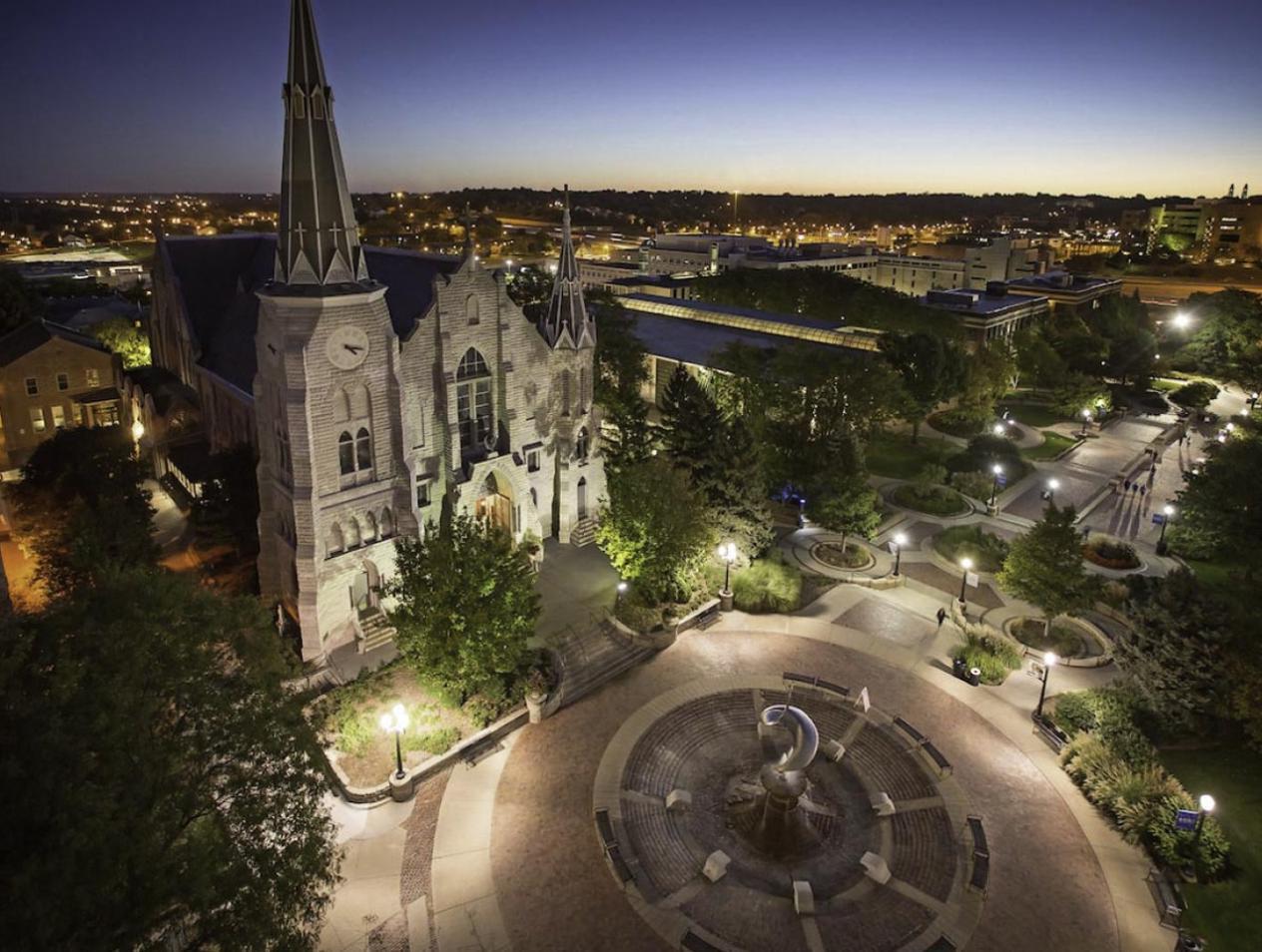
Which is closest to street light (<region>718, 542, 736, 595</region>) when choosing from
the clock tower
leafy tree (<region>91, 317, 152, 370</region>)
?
the clock tower

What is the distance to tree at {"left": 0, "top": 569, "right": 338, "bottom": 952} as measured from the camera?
1165 cm

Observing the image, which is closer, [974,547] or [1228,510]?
[1228,510]

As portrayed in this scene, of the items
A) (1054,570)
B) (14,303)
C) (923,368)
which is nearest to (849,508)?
(1054,570)

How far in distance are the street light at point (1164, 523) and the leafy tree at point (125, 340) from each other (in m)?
77.0

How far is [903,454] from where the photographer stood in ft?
203

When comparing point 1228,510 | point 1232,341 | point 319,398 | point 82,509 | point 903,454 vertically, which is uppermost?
point 319,398

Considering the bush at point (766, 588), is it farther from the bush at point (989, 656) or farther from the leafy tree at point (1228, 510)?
the leafy tree at point (1228, 510)

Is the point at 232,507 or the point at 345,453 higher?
the point at 345,453

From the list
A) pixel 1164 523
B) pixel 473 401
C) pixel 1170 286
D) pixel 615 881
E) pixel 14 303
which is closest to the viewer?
pixel 615 881

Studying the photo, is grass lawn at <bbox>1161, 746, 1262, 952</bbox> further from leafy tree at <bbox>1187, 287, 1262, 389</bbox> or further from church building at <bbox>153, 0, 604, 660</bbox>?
leafy tree at <bbox>1187, 287, 1262, 389</bbox>

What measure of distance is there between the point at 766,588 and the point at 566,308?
59.9 feet

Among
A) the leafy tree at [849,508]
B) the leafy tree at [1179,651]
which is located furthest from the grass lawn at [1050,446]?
the leafy tree at [1179,651]

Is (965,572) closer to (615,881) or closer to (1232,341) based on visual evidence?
(615,881)

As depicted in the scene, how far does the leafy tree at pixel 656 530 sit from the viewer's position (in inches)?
1358
